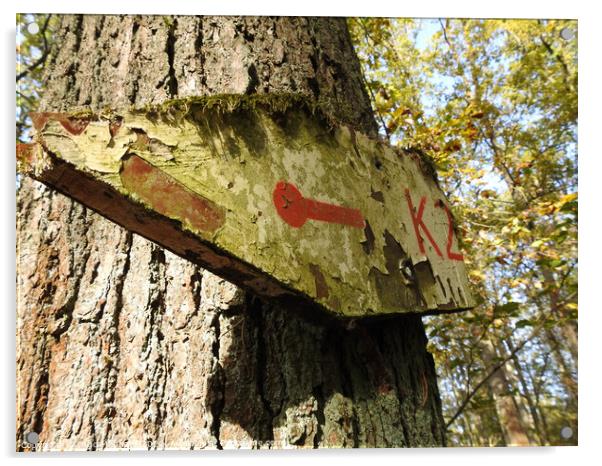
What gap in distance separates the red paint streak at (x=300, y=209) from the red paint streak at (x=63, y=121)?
0.28 metres

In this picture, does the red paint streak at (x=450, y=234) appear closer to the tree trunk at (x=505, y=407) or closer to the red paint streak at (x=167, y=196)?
the red paint streak at (x=167, y=196)

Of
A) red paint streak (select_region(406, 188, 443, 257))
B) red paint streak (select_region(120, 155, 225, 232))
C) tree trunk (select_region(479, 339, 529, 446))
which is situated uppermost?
red paint streak (select_region(406, 188, 443, 257))

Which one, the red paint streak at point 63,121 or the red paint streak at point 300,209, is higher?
the red paint streak at point 63,121

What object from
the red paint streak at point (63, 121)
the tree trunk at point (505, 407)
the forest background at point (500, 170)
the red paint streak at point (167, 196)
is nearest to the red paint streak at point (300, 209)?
the red paint streak at point (167, 196)

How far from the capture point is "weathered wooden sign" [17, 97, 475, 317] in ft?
1.86

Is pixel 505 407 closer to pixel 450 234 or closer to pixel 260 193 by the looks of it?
pixel 450 234

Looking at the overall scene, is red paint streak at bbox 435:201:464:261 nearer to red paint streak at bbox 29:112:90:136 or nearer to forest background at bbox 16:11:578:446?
forest background at bbox 16:11:578:446

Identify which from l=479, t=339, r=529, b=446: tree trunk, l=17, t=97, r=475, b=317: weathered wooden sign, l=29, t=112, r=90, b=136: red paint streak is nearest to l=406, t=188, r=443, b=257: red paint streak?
l=17, t=97, r=475, b=317: weathered wooden sign

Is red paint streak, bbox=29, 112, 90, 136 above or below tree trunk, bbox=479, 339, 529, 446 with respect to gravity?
above

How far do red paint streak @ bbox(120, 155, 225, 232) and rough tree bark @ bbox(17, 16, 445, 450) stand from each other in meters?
0.24

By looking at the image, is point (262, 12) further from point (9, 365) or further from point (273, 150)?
point (9, 365)

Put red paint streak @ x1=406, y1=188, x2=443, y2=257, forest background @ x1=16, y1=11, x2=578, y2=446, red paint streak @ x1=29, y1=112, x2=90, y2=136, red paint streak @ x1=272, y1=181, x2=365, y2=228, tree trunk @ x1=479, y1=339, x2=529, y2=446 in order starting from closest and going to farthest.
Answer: red paint streak @ x1=29, y1=112, x2=90, y2=136 → red paint streak @ x1=272, y1=181, x2=365, y2=228 → red paint streak @ x1=406, y1=188, x2=443, y2=257 → forest background @ x1=16, y1=11, x2=578, y2=446 → tree trunk @ x1=479, y1=339, x2=529, y2=446

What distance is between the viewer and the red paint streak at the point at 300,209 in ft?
2.28
